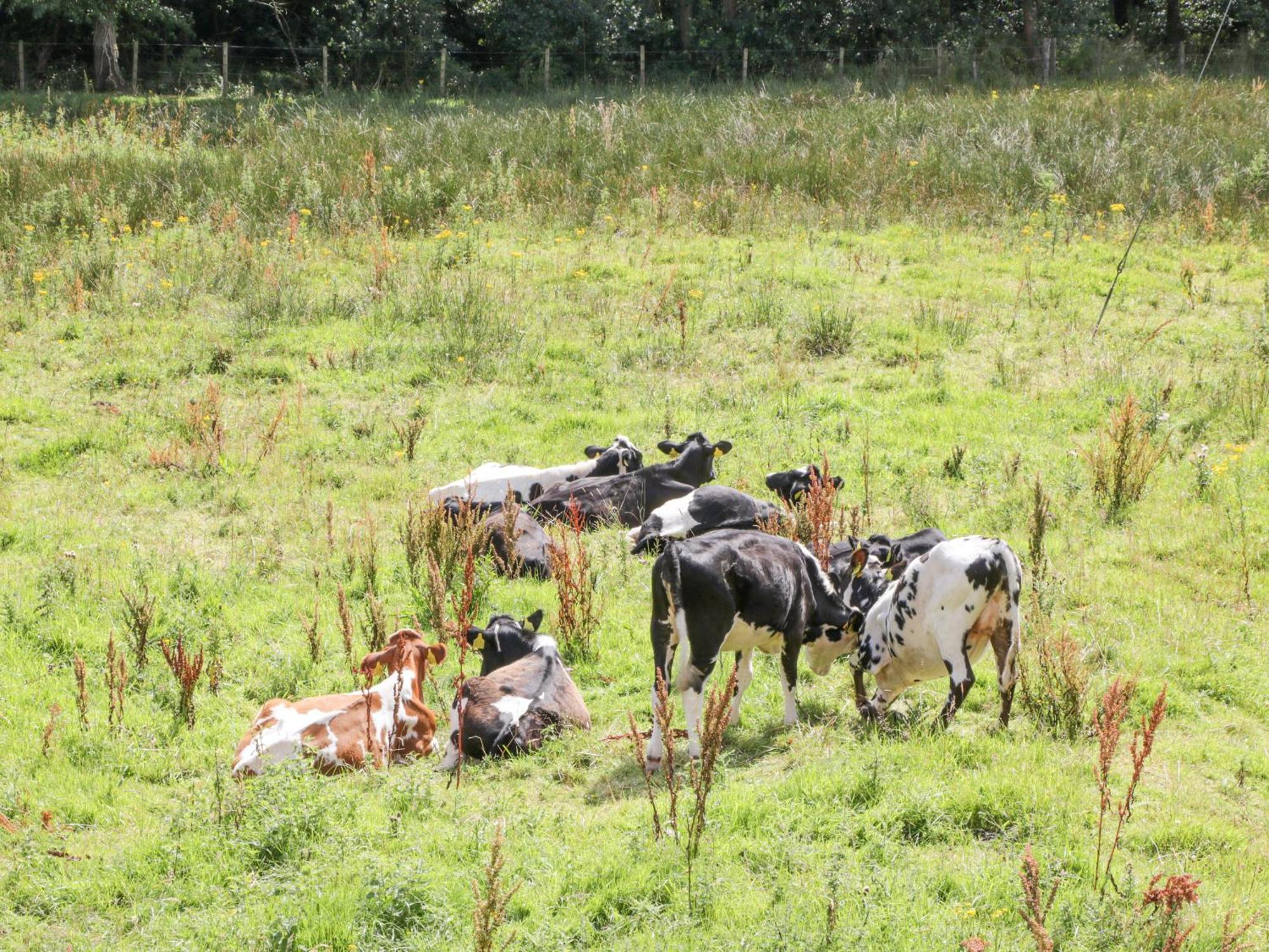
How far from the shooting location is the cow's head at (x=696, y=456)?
973cm

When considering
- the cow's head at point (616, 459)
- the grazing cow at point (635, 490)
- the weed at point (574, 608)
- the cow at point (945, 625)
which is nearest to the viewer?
the cow at point (945, 625)

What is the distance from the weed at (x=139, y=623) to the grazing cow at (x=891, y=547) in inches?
154

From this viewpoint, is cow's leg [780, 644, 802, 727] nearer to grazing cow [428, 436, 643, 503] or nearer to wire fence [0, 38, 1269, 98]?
grazing cow [428, 436, 643, 503]

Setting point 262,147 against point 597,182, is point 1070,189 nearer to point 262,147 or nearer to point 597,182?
point 597,182

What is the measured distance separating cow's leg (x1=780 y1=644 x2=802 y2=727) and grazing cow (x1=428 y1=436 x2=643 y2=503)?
3.54 meters

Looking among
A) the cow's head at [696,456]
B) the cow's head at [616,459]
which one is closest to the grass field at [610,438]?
the cow's head at [696,456]

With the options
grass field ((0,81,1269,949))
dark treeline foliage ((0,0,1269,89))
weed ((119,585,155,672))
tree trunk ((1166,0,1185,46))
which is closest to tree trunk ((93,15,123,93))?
dark treeline foliage ((0,0,1269,89))

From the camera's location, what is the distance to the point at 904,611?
6.59 m

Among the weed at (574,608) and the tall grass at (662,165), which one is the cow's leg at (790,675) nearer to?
the weed at (574,608)

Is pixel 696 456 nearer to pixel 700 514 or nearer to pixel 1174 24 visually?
pixel 700 514

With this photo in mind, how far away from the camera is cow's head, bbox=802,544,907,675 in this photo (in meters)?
6.88

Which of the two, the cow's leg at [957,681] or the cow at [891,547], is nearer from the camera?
the cow's leg at [957,681]

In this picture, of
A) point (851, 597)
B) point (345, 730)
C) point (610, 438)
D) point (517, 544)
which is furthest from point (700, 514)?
point (345, 730)

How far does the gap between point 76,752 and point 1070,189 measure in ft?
49.1
